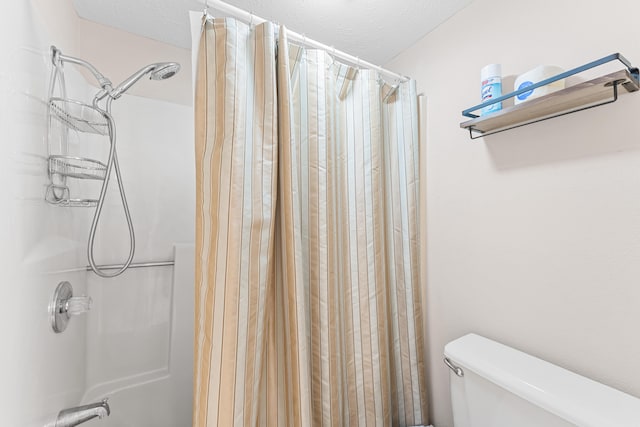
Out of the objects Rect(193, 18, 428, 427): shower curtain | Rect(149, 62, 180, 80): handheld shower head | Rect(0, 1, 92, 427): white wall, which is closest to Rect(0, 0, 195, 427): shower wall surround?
Rect(0, 1, 92, 427): white wall

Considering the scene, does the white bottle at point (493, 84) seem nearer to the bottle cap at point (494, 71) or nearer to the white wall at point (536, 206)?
the bottle cap at point (494, 71)

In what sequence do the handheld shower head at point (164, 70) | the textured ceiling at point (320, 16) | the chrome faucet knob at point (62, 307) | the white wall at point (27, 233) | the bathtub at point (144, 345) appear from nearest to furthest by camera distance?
the white wall at point (27, 233) < the chrome faucet knob at point (62, 307) < the handheld shower head at point (164, 70) < the textured ceiling at point (320, 16) < the bathtub at point (144, 345)

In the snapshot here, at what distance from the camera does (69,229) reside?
3.48ft

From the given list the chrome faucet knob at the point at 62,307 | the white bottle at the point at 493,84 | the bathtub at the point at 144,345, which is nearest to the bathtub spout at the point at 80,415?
the chrome faucet knob at the point at 62,307

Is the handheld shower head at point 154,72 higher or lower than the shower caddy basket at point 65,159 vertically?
A: higher

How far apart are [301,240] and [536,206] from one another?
0.82 metres

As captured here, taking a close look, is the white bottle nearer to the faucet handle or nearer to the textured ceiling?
the textured ceiling

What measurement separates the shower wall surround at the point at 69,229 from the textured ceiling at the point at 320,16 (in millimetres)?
111

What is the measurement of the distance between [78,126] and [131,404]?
1.24m

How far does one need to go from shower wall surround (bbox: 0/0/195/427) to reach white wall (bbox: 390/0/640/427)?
129 centimetres

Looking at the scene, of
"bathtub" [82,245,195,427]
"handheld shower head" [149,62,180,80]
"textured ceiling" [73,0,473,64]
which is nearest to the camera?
"handheld shower head" [149,62,180,80]

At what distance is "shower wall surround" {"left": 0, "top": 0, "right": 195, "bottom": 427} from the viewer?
24.3 inches

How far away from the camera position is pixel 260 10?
1.15 m

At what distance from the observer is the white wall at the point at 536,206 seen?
760 millimetres
